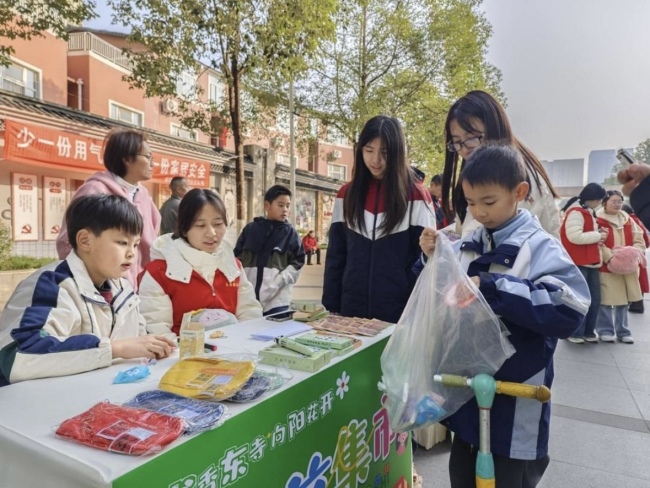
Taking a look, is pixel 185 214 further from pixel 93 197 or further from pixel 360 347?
pixel 360 347

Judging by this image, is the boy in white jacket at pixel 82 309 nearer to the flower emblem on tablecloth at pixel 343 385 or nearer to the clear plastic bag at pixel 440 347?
the flower emblem on tablecloth at pixel 343 385

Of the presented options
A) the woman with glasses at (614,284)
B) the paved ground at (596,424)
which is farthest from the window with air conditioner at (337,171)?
the paved ground at (596,424)

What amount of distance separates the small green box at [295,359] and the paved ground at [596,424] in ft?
4.20

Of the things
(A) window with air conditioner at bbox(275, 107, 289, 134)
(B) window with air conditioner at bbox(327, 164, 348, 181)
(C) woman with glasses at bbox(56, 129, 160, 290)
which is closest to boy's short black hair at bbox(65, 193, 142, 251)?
(C) woman with glasses at bbox(56, 129, 160, 290)

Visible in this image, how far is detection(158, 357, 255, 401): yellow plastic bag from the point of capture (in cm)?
100

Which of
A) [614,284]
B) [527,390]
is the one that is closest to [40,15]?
[527,390]

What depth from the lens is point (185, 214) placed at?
1.99 metres

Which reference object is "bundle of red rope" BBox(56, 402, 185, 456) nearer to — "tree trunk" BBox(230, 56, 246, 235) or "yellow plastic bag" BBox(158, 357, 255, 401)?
"yellow plastic bag" BBox(158, 357, 255, 401)

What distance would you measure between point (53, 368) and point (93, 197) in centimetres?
56

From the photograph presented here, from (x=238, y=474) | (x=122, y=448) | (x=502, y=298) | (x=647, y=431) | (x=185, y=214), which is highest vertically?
(x=185, y=214)

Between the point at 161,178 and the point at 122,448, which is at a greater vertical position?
the point at 161,178

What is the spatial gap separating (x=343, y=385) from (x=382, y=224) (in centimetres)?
89

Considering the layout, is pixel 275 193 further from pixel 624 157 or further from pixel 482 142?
pixel 624 157

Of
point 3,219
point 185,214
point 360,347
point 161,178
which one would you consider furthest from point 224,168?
point 360,347
